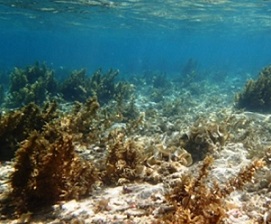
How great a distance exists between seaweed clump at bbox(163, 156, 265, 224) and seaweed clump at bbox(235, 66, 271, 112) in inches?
497

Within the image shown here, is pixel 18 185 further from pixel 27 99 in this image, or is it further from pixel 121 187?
pixel 27 99

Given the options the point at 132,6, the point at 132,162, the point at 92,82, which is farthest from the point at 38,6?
the point at 132,162

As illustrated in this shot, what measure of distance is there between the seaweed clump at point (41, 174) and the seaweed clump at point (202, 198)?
178 centimetres

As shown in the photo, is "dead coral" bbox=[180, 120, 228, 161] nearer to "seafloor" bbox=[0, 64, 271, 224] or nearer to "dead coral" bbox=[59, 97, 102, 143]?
"seafloor" bbox=[0, 64, 271, 224]

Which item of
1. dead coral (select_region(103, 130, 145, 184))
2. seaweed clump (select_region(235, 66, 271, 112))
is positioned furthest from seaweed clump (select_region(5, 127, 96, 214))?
seaweed clump (select_region(235, 66, 271, 112))

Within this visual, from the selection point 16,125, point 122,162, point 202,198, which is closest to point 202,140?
point 122,162

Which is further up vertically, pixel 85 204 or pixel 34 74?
pixel 85 204

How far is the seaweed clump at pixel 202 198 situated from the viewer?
4.21 meters

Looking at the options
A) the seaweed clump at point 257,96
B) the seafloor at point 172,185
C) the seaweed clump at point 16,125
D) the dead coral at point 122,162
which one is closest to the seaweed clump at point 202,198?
the seafloor at point 172,185

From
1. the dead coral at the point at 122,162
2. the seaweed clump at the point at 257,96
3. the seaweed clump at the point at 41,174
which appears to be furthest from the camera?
the seaweed clump at the point at 257,96

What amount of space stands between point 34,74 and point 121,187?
1669 centimetres

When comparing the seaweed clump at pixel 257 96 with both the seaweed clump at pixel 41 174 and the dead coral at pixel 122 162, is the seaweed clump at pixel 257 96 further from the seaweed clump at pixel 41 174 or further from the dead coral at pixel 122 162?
the seaweed clump at pixel 41 174

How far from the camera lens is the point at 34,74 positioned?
2136 cm

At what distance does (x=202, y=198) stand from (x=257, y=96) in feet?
44.2
